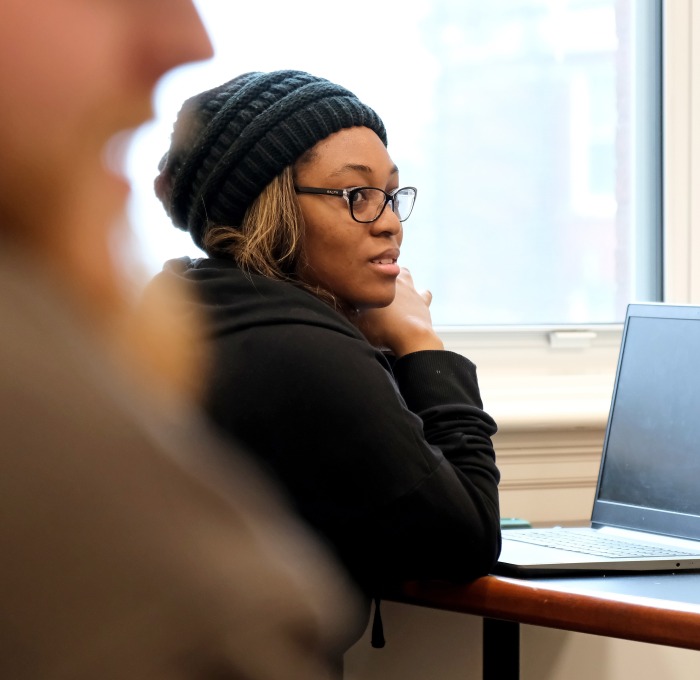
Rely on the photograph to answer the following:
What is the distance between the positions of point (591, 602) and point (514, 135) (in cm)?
110

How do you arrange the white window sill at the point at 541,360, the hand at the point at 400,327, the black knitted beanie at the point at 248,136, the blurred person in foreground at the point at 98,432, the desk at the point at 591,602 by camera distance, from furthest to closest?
the white window sill at the point at 541,360 → the hand at the point at 400,327 → the black knitted beanie at the point at 248,136 → the desk at the point at 591,602 → the blurred person in foreground at the point at 98,432

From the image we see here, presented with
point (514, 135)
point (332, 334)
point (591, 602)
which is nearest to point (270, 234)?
point (332, 334)

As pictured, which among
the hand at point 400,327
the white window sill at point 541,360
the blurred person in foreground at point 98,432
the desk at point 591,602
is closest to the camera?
the blurred person in foreground at point 98,432

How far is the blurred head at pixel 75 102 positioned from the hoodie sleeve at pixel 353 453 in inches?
28.0

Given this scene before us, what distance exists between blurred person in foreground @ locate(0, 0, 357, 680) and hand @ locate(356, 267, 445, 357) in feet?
3.23

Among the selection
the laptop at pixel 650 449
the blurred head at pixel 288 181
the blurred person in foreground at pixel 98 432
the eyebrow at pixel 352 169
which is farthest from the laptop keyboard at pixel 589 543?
A: the blurred person in foreground at pixel 98 432

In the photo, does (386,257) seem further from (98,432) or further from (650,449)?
(98,432)

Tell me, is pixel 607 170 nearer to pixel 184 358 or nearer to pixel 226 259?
pixel 226 259

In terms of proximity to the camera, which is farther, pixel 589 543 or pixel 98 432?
pixel 589 543

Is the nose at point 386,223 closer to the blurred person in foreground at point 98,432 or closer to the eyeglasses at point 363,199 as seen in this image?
the eyeglasses at point 363,199

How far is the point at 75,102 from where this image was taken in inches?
8.7

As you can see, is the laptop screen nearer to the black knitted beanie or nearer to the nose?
the nose

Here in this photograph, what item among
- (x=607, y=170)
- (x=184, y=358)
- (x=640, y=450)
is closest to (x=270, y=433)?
(x=640, y=450)

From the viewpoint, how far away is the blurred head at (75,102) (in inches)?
8.4
